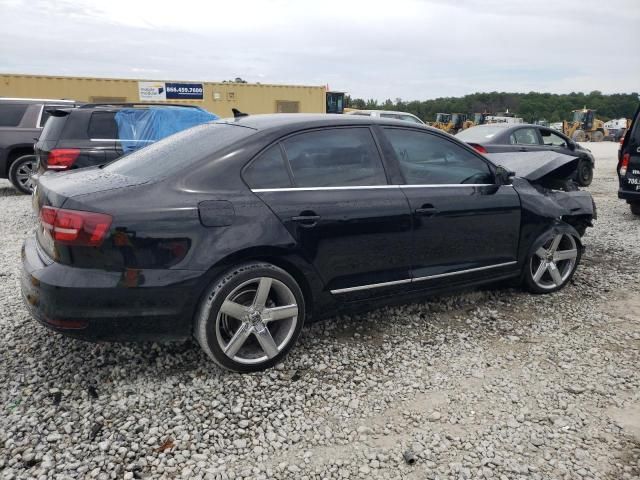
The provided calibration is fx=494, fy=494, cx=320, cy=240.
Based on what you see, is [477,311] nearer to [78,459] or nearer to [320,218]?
[320,218]

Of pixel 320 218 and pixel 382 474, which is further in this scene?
pixel 320 218

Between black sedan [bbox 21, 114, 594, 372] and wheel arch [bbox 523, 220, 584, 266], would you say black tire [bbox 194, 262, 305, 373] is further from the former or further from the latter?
wheel arch [bbox 523, 220, 584, 266]

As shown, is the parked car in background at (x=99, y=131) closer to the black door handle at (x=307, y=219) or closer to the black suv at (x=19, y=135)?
the black suv at (x=19, y=135)

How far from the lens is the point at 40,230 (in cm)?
290

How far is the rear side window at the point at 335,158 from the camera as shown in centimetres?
316

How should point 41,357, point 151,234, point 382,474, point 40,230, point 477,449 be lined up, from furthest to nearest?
1. point 41,357
2. point 40,230
3. point 151,234
4. point 477,449
5. point 382,474

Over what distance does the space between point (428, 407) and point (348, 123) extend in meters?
1.92

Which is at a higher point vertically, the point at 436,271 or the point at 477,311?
the point at 436,271

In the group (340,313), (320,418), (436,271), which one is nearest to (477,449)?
(320,418)

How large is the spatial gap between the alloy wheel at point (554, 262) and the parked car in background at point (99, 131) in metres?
5.50

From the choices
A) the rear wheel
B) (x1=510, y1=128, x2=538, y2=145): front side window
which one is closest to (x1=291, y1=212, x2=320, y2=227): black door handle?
(x1=510, y1=128, x2=538, y2=145): front side window

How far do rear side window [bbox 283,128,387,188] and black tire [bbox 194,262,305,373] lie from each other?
2.11ft

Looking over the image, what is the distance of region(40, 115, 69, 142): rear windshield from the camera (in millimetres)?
6969

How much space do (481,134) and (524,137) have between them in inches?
37.7
